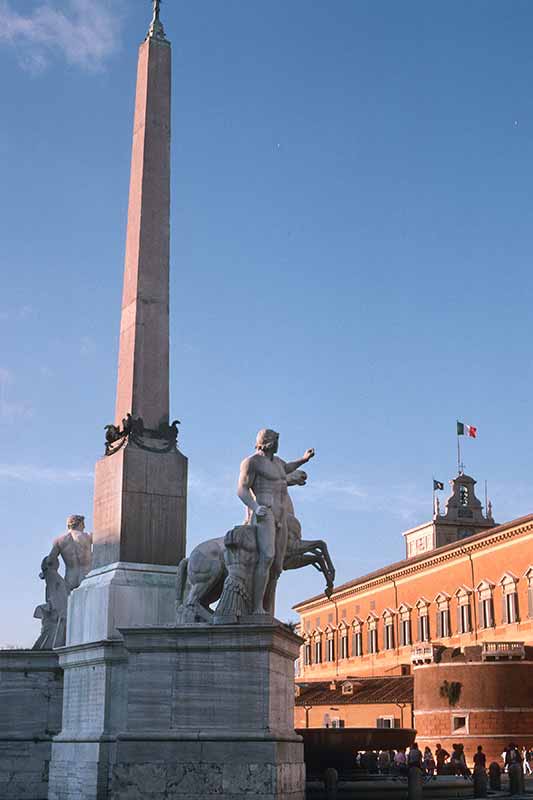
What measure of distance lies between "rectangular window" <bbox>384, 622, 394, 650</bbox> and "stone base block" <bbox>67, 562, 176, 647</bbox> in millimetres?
46773

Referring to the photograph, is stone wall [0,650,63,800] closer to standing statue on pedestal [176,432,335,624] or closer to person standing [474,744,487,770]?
standing statue on pedestal [176,432,335,624]

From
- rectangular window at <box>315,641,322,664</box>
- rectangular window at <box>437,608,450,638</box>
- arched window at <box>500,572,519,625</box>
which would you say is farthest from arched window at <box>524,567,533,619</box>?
rectangular window at <box>315,641,322,664</box>

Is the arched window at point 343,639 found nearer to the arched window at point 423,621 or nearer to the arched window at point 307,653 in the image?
the arched window at point 307,653

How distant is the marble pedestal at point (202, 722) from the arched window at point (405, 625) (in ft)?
149

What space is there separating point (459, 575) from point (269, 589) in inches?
1579

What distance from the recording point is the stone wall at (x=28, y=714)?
16266 millimetres

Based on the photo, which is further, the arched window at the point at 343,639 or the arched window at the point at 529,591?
the arched window at the point at 343,639

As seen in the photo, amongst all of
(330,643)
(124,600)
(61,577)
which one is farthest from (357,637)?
(124,600)

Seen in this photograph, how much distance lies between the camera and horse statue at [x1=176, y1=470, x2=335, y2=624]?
13320 millimetres

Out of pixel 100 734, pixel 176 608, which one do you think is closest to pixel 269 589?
pixel 176 608

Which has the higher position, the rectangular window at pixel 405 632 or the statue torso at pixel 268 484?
the rectangular window at pixel 405 632

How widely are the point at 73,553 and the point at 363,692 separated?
123 ft

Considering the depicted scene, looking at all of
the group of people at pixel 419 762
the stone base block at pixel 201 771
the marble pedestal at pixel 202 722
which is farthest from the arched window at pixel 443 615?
the stone base block at pixel 201 771

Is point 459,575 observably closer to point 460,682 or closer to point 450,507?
point 460,682
